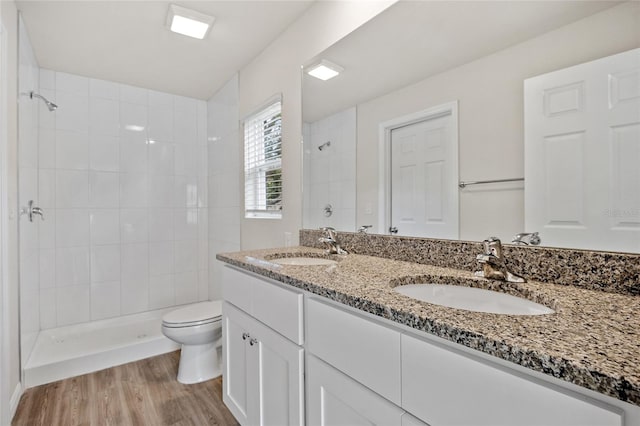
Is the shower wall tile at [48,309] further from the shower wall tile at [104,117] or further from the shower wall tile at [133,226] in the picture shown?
the shower wall tile at [104,117]

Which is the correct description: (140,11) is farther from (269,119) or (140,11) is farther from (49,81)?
(49,81)

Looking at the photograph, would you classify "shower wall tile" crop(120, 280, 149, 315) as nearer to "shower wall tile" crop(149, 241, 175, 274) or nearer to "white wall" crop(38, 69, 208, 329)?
"white wall" crop(38, 69, 208, 329)

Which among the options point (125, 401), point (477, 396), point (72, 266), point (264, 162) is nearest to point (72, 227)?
point (72, 266)

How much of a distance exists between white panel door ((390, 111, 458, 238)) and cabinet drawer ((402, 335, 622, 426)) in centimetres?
64

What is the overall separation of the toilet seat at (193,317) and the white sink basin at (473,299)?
61.7 inches

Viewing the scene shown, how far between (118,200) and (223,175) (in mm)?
Answer: 1004

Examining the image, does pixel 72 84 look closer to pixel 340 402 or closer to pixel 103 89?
pixel 103 89

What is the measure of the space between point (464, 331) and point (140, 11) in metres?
2.39

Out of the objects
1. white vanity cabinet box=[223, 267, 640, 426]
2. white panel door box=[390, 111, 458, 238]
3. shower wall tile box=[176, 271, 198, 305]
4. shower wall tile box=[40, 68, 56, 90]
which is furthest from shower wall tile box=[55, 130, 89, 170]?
white panel door box=[390, 111, 458, 238]

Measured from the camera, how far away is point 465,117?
1.16 m

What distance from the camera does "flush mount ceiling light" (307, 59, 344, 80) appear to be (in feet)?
5.81

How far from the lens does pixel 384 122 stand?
57.9 inches

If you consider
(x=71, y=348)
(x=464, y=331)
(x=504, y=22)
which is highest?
(x=504, y=22)

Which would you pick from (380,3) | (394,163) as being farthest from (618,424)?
(380,3)
